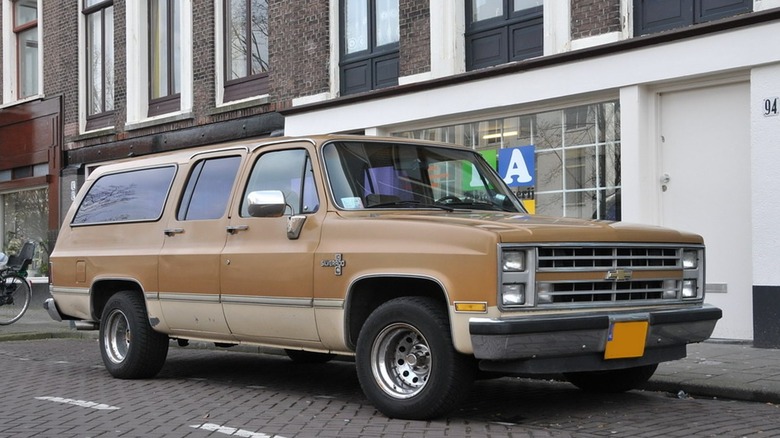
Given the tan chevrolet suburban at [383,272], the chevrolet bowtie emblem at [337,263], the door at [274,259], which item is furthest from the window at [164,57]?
the chevrolet bowtie emblem at [337,263]

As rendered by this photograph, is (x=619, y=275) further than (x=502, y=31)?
No

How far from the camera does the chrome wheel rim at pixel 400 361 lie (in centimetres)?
634

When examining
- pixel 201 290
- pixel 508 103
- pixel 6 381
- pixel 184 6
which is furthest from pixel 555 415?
pixel 184 6

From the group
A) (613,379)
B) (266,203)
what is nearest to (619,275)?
(613,379)

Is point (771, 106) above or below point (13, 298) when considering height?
above

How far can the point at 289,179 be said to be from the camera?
298 inches

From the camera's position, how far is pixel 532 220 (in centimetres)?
663

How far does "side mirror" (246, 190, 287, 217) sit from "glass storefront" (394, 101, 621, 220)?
582cm

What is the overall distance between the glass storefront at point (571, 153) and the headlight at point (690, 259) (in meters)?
4.82

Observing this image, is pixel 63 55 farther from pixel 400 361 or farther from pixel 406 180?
pixel 400 361

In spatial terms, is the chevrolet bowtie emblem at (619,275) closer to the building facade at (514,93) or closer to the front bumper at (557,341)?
the front bumper at (557,341)

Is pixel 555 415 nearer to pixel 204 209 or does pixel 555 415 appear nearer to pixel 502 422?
pixel 502 422

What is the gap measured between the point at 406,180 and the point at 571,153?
5.63 metres

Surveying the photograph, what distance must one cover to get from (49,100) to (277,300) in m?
17.4
